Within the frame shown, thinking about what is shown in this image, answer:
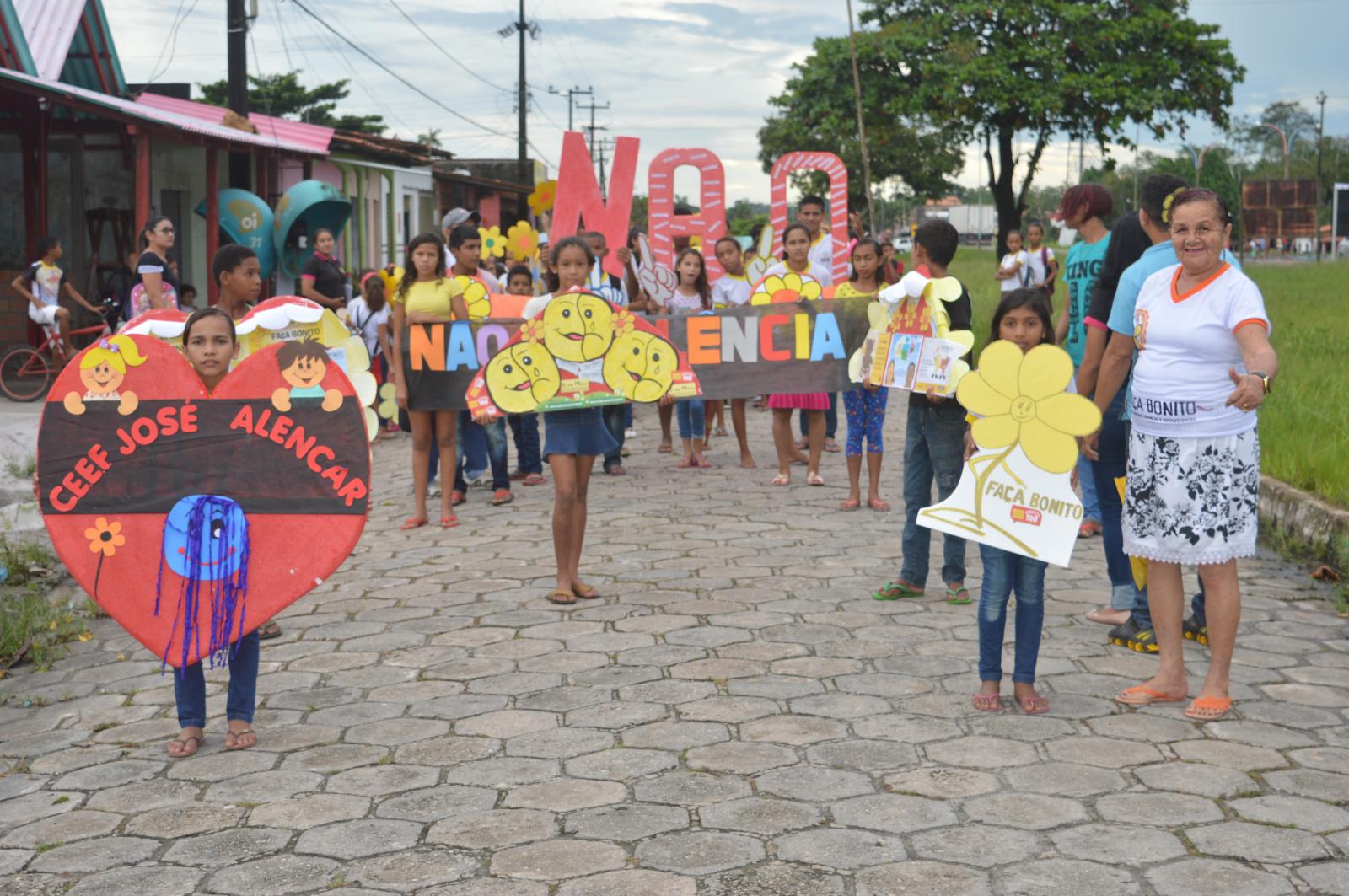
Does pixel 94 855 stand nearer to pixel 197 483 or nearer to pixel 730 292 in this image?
pixel 197 483

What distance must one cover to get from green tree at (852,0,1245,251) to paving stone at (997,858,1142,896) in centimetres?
3080

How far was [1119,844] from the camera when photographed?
3.97 metres

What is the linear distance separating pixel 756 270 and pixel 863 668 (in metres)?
7.48

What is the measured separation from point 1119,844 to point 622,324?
13.3 ft

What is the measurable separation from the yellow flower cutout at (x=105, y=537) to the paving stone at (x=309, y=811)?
1.21 m

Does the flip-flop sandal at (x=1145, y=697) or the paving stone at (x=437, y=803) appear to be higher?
the flip-flop sandal at (x=1145, y=697)

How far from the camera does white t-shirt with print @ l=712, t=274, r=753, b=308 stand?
12.2 m

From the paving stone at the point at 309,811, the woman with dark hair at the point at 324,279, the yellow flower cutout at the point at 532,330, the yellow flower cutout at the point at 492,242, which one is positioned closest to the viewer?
the paving stone at the point at 309,811

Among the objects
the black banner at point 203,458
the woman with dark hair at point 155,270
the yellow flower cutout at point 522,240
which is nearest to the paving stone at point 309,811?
→ the black banner at point 203,458

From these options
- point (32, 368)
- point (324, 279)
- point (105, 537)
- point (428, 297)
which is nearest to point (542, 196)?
point (324, 279)

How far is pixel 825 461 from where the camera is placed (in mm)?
11680

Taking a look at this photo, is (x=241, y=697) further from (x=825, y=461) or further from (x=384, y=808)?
(x=825, y=461)

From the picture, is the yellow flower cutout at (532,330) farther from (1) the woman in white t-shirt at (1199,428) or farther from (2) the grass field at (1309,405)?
(2) the grass field at (1309,405)

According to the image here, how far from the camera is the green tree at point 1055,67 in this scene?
32.4m
